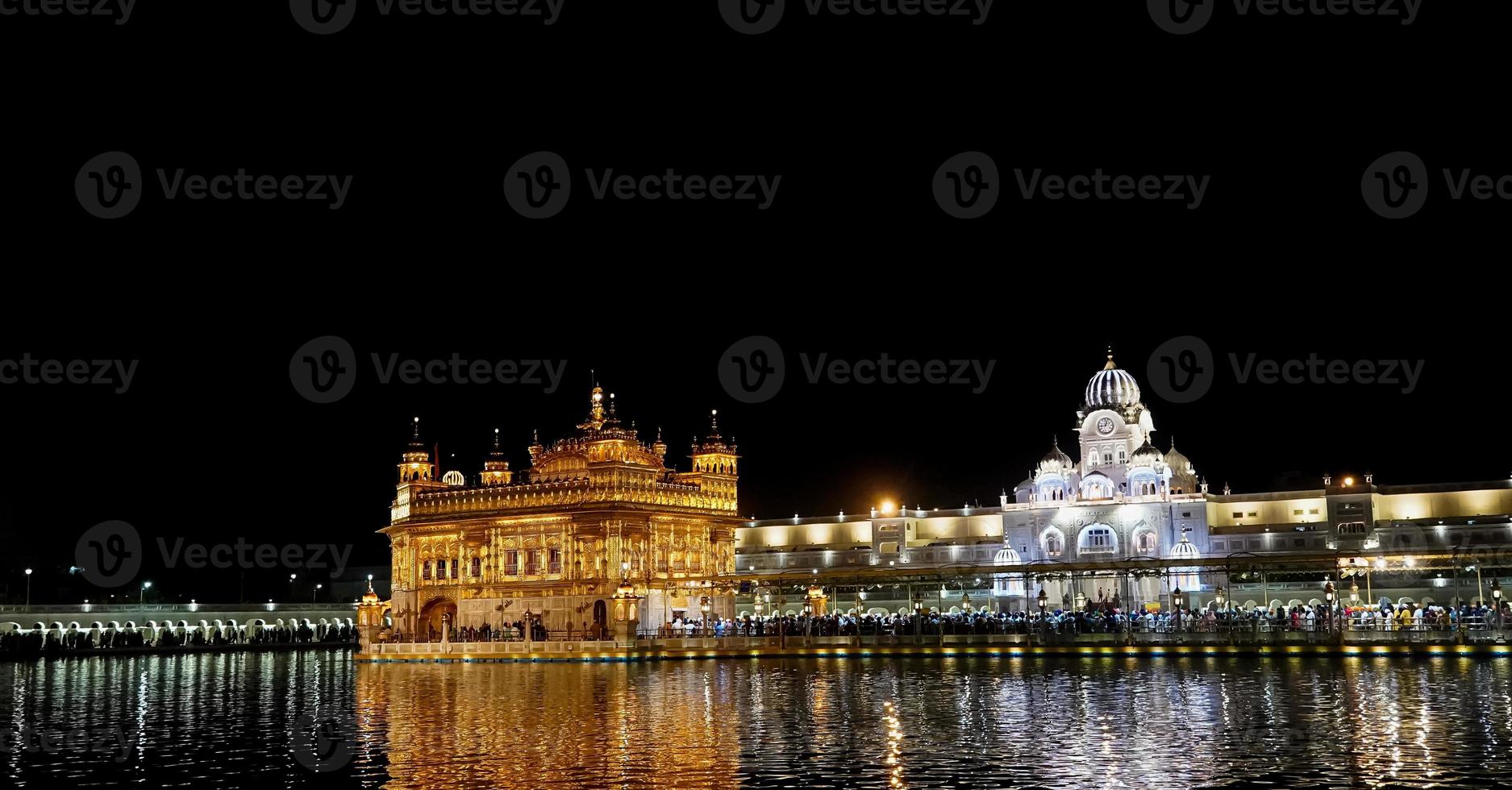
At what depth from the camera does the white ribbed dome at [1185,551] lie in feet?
286

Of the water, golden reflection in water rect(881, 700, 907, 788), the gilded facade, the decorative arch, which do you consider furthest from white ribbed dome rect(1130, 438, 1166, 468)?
golden reflection in water rect(881, 700, 907, 788)

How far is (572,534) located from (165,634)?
34.2 meters

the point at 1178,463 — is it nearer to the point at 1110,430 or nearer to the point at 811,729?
the point at 1110,430

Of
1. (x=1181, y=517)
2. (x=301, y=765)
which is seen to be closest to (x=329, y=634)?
(x=1181, y=517)

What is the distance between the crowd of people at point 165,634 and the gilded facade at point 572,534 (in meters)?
18.4

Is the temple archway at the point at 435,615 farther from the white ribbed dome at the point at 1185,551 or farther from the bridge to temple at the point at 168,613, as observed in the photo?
the white ribbed dome at the point at 1185,551

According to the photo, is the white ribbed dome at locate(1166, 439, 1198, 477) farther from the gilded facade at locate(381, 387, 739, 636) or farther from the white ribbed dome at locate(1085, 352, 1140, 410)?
the gilded facade at locate(381, 387, 739, 636)

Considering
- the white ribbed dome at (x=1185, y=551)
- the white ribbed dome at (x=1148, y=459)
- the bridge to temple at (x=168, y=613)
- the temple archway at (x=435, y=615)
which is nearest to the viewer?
the temple archway at (x=435, y=615)

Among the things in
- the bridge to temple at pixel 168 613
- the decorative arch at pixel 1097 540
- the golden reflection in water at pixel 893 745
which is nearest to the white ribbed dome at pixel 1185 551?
the decorative arch at pixel 1097 540

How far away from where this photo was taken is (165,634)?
90.1 meters

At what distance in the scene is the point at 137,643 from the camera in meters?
85.1

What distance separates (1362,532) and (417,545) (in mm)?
53322

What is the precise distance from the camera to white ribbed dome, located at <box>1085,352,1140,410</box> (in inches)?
3925

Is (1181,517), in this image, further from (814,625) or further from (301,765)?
(301,765)
